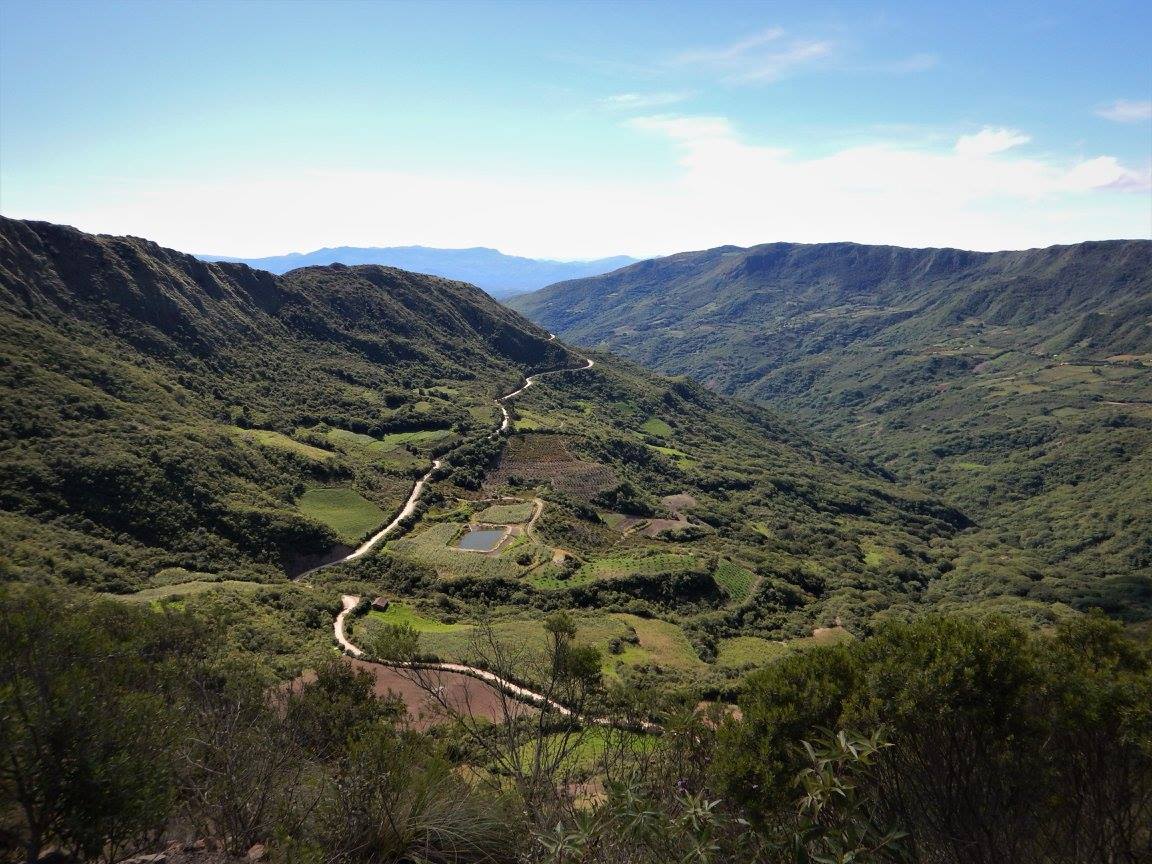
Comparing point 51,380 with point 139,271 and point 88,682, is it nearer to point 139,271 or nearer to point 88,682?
point 139,271

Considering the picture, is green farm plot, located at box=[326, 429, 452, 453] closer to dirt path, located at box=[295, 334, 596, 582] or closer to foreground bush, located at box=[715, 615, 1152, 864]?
dirt path, located at box=[295, 334, 596, 582]

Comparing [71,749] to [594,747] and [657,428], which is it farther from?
[657,428]

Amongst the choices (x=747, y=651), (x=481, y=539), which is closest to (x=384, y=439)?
(x=481, y=539)

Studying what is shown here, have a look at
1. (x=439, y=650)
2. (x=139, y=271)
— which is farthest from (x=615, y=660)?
(x=139, y=271)

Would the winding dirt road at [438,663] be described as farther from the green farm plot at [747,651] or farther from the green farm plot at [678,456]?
the green farm plot at [678,456]

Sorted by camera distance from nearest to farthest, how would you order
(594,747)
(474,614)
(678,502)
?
(594,747) < (474,614) < (678,502)

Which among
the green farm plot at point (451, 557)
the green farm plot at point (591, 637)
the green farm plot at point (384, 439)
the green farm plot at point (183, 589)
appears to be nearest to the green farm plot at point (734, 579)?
the green farm plot at point (591, 637)
